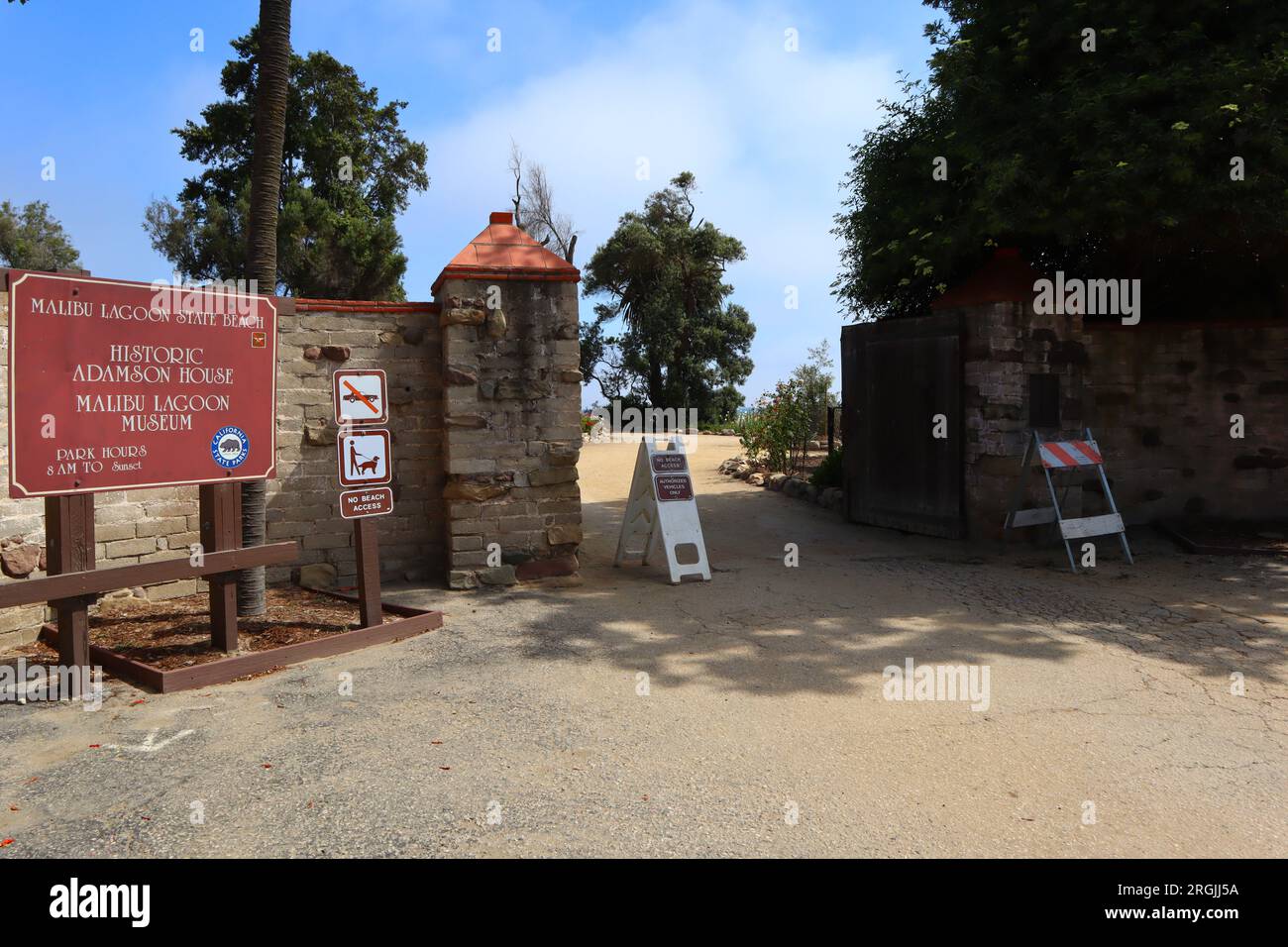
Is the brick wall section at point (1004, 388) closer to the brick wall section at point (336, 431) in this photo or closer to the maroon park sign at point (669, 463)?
the maroon park sign at point (669, 463)

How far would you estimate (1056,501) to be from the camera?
830 cm

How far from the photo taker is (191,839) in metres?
3.16

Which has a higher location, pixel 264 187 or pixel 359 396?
pixel 264 187

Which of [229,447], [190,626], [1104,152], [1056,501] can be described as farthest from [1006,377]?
[190,626]

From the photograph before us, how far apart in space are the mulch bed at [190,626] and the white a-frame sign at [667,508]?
8.29 ft

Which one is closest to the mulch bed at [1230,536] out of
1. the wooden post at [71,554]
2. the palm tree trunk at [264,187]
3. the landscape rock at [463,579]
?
the landscape rock at [463,579]

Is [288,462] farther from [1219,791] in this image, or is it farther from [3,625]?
[1219,791]

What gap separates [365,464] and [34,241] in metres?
35.2

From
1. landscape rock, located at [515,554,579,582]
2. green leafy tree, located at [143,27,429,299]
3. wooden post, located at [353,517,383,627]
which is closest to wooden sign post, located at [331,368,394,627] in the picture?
wooden post, located at [353,517,383,627]

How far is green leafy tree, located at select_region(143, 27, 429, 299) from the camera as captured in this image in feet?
78.5

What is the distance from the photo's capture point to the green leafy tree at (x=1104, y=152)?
744 cm

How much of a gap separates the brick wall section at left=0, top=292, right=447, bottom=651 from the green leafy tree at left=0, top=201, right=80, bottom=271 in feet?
95.8

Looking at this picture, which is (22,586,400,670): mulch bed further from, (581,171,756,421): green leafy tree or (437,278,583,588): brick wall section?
(581,171,756,421): green leafy tree

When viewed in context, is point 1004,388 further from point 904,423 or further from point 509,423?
point 509,423
